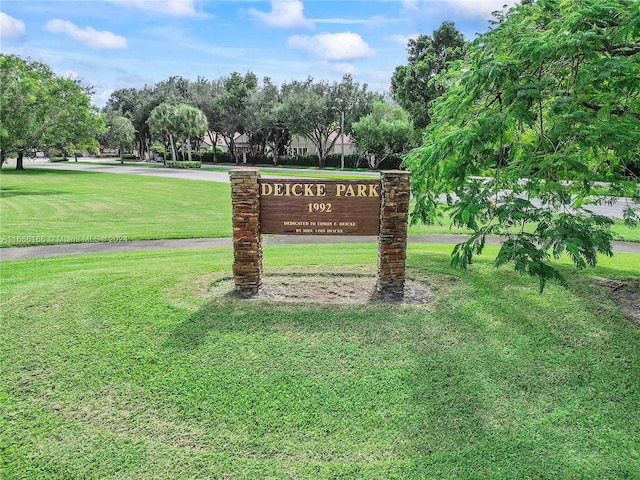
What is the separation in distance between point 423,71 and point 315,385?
121 feet

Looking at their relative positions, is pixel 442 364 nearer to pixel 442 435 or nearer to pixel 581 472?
pixel 442 435

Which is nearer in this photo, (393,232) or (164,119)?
(393,232)

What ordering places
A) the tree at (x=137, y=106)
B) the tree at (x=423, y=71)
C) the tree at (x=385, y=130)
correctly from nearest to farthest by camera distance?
the tree at (x=423, y=71)
the tree at (x=385, y=130)
the tree at (x=137, y=106)

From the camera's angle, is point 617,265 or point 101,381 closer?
point 101,381

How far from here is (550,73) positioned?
6.12 metres

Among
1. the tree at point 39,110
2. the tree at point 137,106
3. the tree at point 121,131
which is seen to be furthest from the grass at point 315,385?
the tree at point 137,106

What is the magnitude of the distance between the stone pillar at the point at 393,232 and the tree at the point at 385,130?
39.3 metres

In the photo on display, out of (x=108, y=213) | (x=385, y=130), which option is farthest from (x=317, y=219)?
(x=385, y=130)

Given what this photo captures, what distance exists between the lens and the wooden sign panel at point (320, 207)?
788 centimetres

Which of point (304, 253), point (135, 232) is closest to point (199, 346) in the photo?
point (304, 253)

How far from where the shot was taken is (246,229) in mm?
7762

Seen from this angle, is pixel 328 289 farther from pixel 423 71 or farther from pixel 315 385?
pixel 423 71

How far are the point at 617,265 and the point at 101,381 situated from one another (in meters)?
9.99

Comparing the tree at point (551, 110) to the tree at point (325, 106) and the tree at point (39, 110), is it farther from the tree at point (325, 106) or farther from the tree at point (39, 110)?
the tree at point (325, 106)
